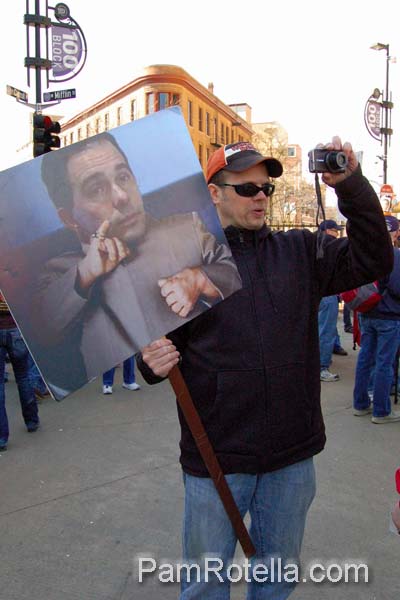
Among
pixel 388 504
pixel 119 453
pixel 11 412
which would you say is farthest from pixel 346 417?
pixel 11 412

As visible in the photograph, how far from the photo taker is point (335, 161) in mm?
1786

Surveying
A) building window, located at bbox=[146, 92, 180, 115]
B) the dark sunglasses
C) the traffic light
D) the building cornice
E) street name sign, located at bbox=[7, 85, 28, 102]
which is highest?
the building cornice

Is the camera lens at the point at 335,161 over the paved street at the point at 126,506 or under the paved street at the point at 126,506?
over

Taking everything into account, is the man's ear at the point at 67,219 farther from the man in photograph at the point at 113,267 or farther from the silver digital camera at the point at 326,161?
the silver digital camera at the point at 326,161

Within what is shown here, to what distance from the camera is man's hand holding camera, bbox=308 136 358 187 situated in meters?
1.79

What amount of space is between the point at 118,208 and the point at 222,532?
123 cm

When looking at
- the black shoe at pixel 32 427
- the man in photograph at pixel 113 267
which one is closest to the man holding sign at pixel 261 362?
the man in photograph at pixel 113 267

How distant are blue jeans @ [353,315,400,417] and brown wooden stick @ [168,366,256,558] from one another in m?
3.68

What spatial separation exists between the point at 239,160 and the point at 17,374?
4.07 metres

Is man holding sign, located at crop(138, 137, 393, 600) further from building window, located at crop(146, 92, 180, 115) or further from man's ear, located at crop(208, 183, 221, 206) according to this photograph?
building window, located at crop(146, 92, 180, 115)

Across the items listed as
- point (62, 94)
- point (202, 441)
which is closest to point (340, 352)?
point (62, 94)

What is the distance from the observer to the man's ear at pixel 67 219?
170 cm

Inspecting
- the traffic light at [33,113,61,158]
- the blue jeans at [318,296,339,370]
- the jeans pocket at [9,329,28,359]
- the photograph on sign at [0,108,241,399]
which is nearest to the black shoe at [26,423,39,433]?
the jeans pocket at [9,329,28,359]

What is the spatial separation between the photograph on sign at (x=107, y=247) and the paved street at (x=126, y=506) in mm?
1692
